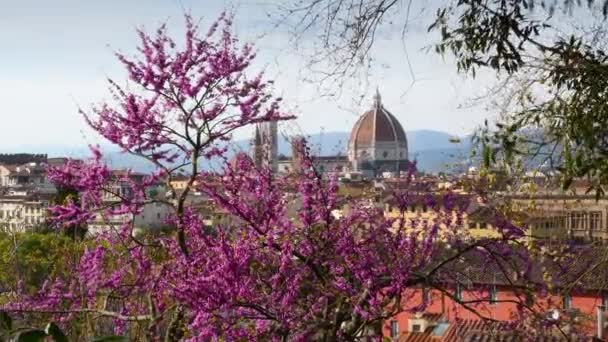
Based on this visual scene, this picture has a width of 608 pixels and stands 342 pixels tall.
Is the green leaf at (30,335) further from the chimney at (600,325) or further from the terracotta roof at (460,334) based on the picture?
the chimney at (600,325)

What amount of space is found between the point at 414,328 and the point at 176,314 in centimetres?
1035

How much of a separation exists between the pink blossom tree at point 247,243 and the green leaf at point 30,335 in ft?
9.74

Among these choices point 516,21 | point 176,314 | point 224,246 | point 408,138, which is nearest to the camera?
point 516,21

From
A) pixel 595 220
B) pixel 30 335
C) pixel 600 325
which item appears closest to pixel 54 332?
pixel 30 335

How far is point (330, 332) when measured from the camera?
4.57 meters

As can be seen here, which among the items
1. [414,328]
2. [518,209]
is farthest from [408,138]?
[518,209]

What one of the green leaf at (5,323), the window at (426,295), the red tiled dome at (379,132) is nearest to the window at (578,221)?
the window at (426,295)

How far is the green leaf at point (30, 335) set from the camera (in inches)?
62.1

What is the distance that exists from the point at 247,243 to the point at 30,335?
3.20m

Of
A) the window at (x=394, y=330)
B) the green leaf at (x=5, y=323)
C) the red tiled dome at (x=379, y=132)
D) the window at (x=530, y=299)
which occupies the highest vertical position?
the red tiled dome at (x=379, y=132)

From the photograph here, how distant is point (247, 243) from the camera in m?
4.78

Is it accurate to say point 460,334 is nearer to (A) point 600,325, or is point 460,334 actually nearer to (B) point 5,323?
(A) point 600,325

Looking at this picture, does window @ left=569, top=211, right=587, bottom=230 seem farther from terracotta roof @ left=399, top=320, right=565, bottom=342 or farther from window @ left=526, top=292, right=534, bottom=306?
window @ left=526, top=292, right=534, bottom=306

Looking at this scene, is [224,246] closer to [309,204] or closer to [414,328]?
[309,204]
